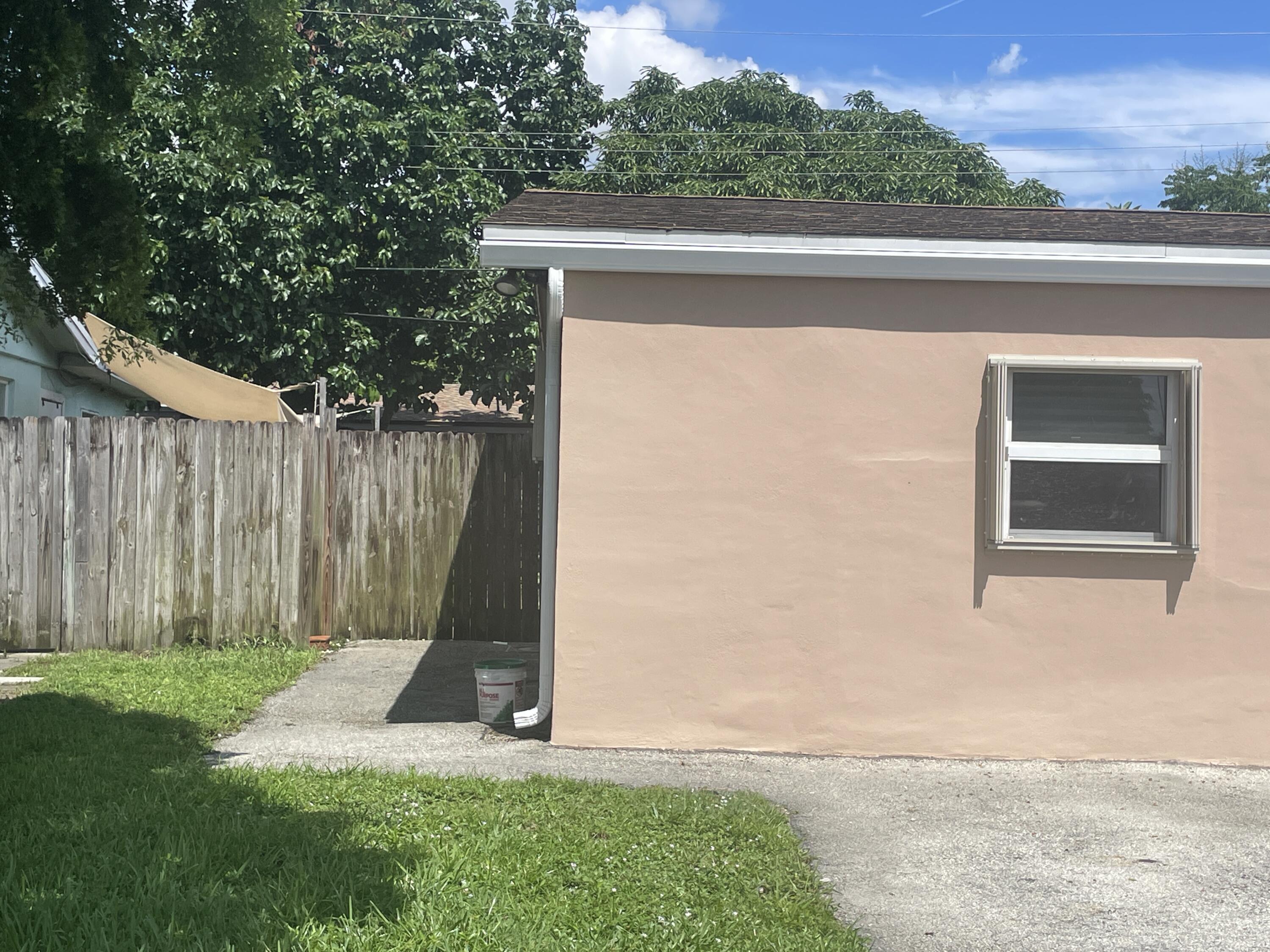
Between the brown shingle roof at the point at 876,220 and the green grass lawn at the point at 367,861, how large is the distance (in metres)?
3.27

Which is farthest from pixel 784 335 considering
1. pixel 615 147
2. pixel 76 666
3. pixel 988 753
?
pixel 615 147

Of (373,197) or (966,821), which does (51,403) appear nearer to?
(373,197)

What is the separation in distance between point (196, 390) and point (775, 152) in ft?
48.2

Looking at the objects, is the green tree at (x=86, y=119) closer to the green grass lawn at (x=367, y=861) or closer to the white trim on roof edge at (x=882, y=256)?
the white trim on roof edge at (x=882, y=256)

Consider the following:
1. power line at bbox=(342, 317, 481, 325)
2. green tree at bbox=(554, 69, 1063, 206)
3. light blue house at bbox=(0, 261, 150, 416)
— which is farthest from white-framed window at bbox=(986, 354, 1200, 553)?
green tree at bbox=(554, 69, 1063, 206)

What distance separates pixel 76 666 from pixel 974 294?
6915 millimetres

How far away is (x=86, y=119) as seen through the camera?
6.18 m

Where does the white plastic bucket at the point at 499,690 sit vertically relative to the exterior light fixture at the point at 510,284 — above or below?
below

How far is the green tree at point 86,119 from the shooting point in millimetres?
5324

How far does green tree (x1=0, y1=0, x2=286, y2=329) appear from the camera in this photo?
5.32m

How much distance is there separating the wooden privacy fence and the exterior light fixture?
333 centimetres

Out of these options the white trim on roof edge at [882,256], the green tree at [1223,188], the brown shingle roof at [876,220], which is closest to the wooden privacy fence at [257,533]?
the brown shingle roof at [876,220]

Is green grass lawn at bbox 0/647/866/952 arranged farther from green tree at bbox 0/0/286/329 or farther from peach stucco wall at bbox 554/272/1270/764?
green tree at bbox 0/0/286/329

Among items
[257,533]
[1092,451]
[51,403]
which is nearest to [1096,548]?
[1092,451]
